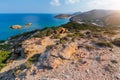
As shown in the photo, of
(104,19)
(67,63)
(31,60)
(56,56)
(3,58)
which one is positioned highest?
(56,56)

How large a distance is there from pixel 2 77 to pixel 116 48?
38.9 ft

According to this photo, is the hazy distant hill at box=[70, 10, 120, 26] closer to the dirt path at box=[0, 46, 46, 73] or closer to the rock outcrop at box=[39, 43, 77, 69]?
the rock outcrop at box=[39, 43, 77, 69]

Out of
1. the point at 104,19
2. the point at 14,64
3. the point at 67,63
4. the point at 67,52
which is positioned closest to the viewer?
the point at 67,63

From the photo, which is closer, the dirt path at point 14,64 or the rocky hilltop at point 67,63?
the rocky hilltop at point 67,63

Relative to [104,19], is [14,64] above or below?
above

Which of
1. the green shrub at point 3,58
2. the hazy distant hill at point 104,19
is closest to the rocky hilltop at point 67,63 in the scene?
the green shrub at point 3,58

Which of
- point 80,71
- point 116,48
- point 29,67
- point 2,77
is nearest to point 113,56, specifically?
point 116,48

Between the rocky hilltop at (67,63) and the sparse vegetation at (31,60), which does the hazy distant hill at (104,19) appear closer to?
the rocky hilltop at (67,63)

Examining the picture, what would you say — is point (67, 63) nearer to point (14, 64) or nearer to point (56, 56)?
point (56, 56)

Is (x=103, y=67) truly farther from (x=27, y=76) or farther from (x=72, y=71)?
(x=27, y=76)

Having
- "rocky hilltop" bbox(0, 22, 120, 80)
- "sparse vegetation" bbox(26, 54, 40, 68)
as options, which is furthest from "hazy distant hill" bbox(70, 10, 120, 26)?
"sparse vegetation" bbox(26, 54, 40, 68)

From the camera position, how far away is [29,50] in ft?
66.7

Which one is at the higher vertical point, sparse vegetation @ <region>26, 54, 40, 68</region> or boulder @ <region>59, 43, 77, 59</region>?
boulder @ <region>59, 43, 77, 59</region>

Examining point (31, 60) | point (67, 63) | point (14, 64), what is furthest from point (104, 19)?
point (67, 63)
